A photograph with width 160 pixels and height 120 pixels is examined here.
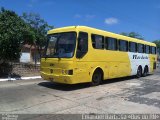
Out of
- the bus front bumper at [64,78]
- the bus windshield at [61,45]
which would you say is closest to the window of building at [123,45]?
the bus windshield at [61,45]

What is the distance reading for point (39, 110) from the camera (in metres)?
8.15

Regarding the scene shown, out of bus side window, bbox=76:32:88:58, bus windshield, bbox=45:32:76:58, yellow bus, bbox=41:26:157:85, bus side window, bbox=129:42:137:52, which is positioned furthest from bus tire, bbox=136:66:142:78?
bus windshield, bbox=45:32:76:58

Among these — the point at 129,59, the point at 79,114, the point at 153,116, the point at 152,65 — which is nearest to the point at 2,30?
the point at 129,59

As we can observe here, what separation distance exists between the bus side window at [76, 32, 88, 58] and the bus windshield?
0.31m

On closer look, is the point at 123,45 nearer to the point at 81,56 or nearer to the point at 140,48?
the point at 140,48

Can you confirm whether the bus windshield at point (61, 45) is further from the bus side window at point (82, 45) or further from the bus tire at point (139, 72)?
the bus tire at point (139, 72)

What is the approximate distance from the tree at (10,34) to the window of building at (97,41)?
5233 mm

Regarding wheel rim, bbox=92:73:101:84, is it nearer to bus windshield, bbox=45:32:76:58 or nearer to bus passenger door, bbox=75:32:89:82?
bus passenger door, bbox=75:32:89:82

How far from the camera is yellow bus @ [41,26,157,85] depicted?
11789mm

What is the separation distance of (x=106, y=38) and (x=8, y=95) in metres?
6.54

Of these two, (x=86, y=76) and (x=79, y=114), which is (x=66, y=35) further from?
(x=79, y=114)

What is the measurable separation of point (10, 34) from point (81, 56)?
5674 mm

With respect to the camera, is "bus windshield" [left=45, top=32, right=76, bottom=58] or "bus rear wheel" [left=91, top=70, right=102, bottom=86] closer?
"bus windshield" [left=45, top=32, right=76, bottom=58]

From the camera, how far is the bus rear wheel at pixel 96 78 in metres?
13.6
